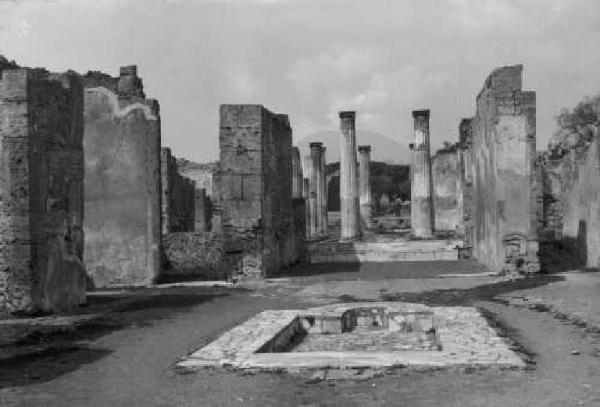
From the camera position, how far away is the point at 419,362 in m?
5.66

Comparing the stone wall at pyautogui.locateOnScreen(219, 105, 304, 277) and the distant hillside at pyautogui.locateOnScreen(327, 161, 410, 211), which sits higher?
the distant hillside at pyautogui.locateOnScreen(327, 161, 410, 211)

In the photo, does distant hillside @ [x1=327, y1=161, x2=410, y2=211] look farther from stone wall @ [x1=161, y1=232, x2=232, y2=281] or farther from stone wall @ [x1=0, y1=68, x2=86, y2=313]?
stone wall @ [x1=0, y1=68, x2=86, y2=313]

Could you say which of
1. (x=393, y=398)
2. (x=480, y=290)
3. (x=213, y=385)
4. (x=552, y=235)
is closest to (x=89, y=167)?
(x=480, y=290)

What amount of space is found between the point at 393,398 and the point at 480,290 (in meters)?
6.77

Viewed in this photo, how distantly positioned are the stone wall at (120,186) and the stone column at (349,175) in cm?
1222

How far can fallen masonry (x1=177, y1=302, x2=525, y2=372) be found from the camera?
18.9ft

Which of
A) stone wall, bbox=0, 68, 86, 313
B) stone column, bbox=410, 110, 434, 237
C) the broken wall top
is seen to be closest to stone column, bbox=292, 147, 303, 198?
stone column, bbox=410, 110, 434, 237

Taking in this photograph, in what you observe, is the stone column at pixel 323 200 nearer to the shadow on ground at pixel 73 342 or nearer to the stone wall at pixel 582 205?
the stone wall at pixel 582 205

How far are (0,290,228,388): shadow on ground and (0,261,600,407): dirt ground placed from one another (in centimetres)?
1

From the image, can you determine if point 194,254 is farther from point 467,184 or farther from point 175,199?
point 467,184

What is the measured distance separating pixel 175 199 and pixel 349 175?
6723mm

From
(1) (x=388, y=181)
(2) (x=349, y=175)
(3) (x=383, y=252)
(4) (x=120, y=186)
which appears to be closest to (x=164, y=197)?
(4) (x=120, y=186)

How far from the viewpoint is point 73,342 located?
733cm

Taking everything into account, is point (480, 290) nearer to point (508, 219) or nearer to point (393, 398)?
point (508, 219)
